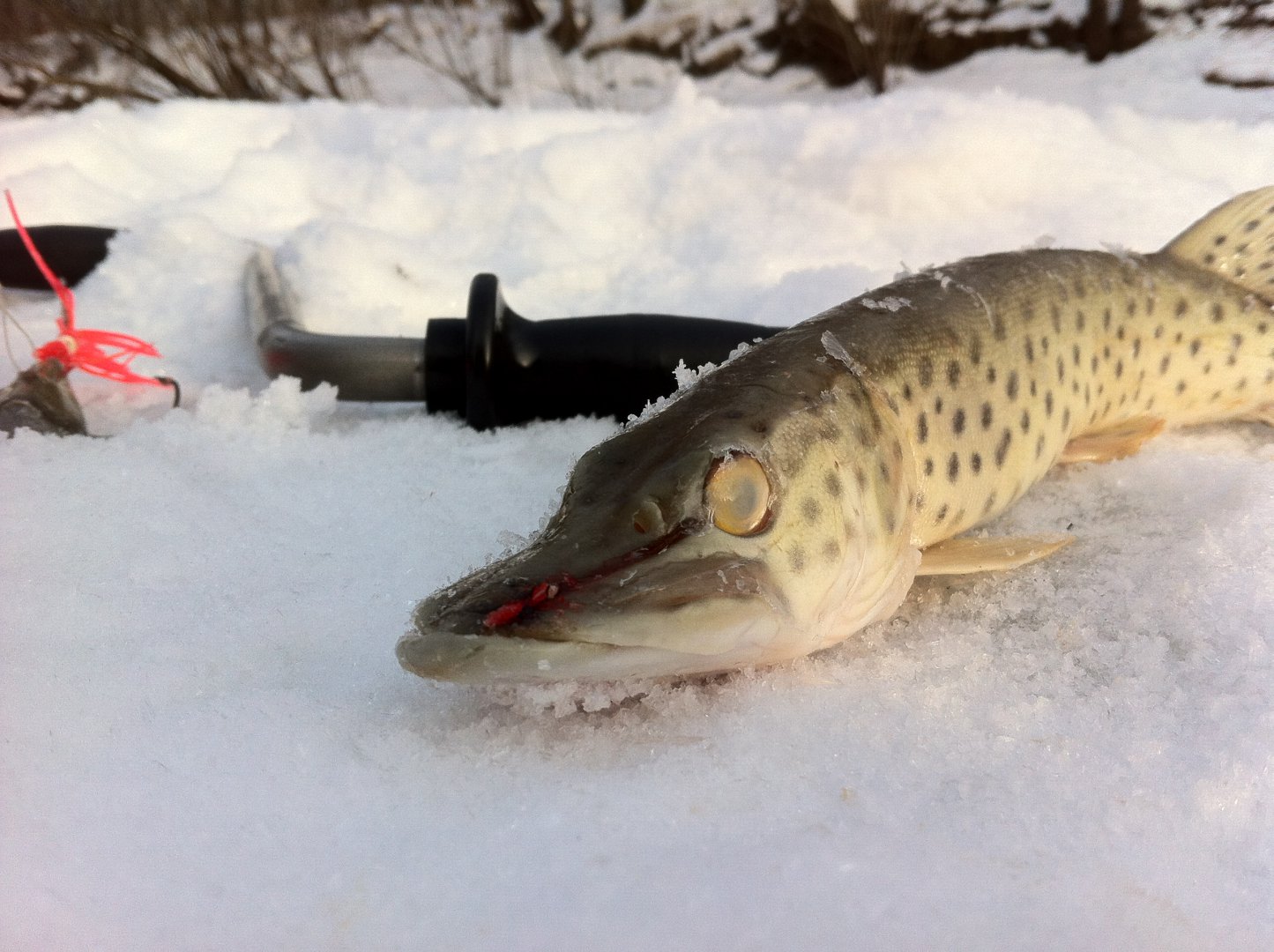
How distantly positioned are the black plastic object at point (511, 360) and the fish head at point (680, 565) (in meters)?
0.75

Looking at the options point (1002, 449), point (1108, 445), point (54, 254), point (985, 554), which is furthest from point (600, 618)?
point (54, 254)

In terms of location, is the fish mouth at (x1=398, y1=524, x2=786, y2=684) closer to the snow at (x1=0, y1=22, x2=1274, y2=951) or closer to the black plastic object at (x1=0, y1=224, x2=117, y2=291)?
the snow at (x1=0, y1=22, x2=1274, y2=951)

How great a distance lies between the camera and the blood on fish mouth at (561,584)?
0.93 metres

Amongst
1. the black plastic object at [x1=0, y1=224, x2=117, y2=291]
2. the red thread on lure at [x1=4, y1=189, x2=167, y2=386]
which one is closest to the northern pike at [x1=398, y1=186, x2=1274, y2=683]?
the red thread on lure at [x1=4, y1=189, x2=167, y2=386]

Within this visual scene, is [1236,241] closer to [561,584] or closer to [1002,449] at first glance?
[1002,449]

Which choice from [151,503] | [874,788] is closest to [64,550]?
[151,503]

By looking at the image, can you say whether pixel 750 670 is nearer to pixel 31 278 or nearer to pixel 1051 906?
pixel 1051 906

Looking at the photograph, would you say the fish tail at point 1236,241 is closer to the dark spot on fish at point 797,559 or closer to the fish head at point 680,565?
the fish head at point 680,565

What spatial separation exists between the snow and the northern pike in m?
0.09

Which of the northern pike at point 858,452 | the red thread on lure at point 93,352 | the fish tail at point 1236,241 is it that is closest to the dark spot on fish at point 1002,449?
the northern pike at point 858,452

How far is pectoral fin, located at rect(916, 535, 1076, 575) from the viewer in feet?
4.22

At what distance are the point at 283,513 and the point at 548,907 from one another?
1026 mm

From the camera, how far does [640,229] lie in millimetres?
2963

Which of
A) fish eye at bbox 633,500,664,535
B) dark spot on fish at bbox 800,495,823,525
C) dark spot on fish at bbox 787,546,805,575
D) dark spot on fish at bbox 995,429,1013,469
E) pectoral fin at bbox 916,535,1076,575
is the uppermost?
fish eye at bbox 633,500,664,535
